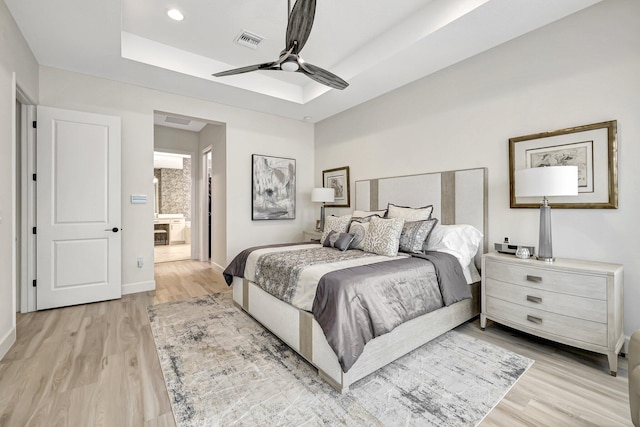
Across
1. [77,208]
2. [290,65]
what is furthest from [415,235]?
[77,208]

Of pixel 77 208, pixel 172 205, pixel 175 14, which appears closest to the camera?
pixel 175 14

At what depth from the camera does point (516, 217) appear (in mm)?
2820

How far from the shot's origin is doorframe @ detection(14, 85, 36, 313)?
307cm

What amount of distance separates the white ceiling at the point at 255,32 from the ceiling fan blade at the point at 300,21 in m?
0.78

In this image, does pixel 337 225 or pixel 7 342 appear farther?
pixel 337 225

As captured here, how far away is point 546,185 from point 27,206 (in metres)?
4.97

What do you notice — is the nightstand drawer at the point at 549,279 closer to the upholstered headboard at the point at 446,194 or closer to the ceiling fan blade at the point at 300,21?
the upholstered headboard at the point at 446,194

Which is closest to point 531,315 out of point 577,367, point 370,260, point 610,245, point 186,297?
point 577,367

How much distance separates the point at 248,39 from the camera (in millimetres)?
3223

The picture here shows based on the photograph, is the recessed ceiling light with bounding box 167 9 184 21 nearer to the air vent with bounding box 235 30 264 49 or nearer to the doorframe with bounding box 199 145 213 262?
the air vent with bounding box 235 30 264 49

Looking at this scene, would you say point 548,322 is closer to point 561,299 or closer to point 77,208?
point 561,299

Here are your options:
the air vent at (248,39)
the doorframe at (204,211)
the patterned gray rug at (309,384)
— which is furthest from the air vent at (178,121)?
the patterned gray rug at (309,384)

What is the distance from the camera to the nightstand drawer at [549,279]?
2.02 meters

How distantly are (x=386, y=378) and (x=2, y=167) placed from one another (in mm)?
3253
